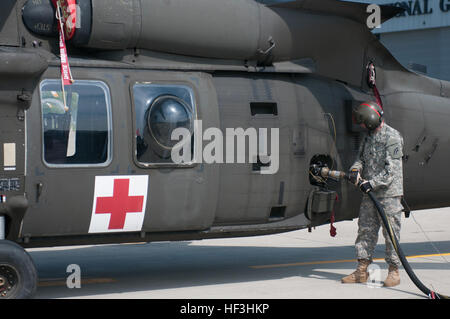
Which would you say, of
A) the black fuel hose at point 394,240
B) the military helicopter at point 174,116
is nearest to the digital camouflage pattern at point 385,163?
the black fuel hose at point 394,240

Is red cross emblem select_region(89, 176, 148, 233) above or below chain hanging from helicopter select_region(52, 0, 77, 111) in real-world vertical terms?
below

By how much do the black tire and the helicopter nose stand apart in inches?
81.6

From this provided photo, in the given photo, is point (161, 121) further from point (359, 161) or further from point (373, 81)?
point (373, 81)

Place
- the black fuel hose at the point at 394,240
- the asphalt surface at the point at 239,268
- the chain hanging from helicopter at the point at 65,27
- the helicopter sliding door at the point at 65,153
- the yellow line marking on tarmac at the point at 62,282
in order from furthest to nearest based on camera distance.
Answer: the yellow line marking on tarmac at the point at 62,282 → the asphalt surface at the point at 239,268 → the black fuel hose at the point at 394,240 → the chain hanging from helicopter at the point at 65,27 → the helicopter sliding door at the point at 65,153

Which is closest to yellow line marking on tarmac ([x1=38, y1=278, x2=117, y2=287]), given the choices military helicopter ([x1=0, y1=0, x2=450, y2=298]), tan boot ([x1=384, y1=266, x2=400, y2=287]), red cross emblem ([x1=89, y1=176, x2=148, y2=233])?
military helicopter ([x1=0, y1=0, x2=450, y2=298])

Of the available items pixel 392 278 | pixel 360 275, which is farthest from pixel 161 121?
pixel 392 278

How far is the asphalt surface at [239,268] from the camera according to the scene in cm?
749

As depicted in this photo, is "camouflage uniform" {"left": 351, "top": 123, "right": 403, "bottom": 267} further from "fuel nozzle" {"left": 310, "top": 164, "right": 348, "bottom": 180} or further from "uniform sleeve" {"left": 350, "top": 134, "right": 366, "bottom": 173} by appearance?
"fuel nozzle" {"left": 310, "top": 164, "right": 348, "bottom": 180}

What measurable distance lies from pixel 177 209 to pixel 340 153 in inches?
86.2

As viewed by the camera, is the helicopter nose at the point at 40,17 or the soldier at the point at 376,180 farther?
the soldier at the point at 376,180

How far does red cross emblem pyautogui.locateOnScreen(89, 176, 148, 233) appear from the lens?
686cm

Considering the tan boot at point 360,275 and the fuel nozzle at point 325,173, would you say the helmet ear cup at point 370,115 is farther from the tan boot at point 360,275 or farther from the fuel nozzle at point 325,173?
the tan boot at point 360,275

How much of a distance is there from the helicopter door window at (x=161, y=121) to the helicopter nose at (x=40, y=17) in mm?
1009

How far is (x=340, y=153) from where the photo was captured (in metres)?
8.28
